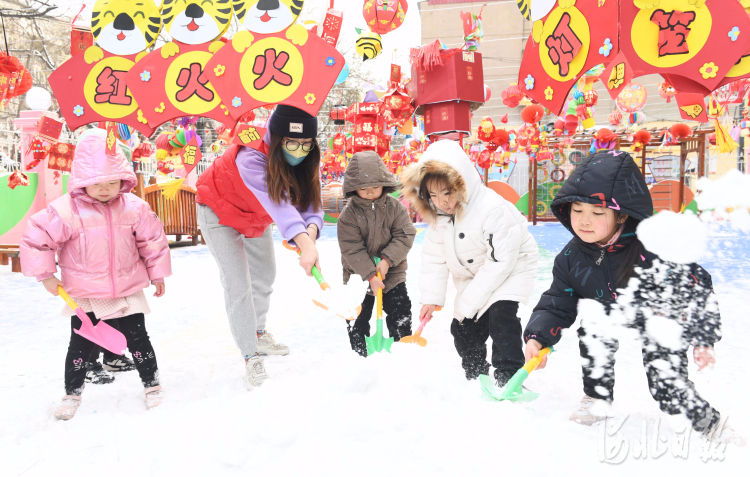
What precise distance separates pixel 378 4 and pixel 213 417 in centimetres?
281

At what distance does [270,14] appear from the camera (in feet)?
7.89

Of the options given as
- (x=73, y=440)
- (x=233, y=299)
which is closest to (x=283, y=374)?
(x=233, y=299)

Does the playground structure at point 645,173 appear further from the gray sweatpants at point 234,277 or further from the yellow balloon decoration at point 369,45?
the gray sweatpants at point 234,277

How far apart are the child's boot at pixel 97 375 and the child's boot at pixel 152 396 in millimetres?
404

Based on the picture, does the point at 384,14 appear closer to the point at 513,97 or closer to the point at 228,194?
the point at 228,194

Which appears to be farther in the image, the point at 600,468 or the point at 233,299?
the point at 233,299

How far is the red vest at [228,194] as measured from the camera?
255 cm

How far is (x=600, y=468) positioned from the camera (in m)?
1.60

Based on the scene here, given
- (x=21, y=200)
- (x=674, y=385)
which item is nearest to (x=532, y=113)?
(x=674, y=385)

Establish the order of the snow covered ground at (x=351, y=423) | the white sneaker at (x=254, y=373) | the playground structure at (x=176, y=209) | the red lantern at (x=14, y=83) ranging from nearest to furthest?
the snow covered ground at (x=351, y=423), the white sneaker at (x=254, y=373), the red lantern at (x=14, y=83), the playground structure at (x=176, y=209)

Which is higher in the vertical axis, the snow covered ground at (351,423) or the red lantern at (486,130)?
the red lantern at (486,130)

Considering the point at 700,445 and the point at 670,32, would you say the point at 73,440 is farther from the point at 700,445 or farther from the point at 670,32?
the point at 670,32

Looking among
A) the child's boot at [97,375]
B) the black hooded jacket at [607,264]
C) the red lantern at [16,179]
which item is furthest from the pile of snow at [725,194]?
the red lantern at [16,179]

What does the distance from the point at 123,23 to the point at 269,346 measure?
198 cm
